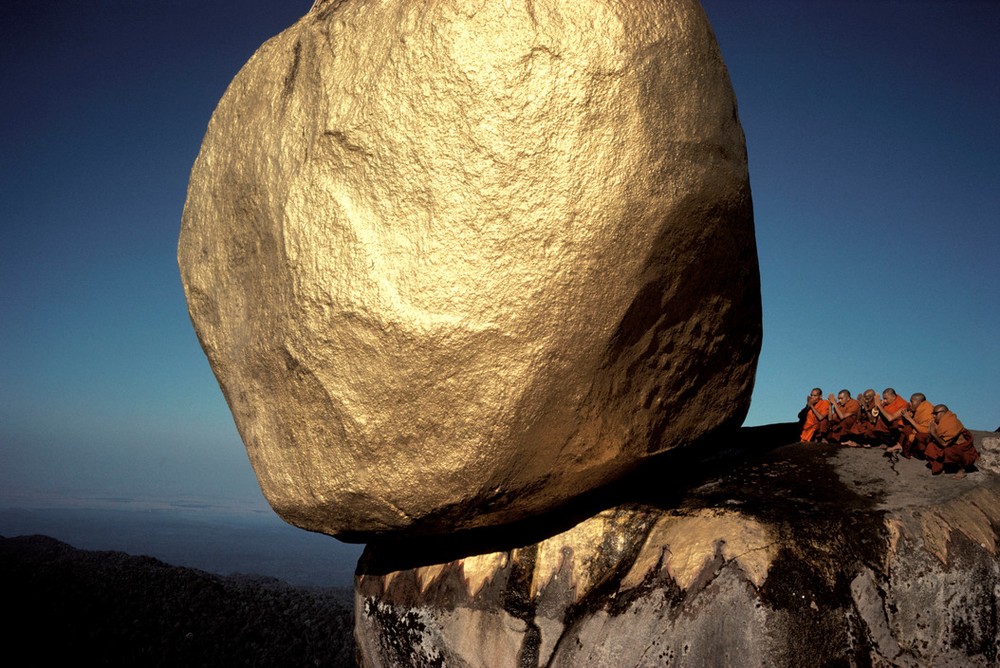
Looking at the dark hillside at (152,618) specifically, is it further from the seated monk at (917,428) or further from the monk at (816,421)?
the seated monk at (917,428)

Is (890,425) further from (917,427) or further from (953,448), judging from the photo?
(953,448)

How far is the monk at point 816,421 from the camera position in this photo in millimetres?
4895

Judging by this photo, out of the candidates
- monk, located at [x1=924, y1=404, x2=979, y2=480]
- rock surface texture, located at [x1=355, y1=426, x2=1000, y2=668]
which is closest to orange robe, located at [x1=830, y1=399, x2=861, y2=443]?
monk, located at [x1=924, y1=404, x2=979, y2=480]

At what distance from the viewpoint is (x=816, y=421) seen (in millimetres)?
4918

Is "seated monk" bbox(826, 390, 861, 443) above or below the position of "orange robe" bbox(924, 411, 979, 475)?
above

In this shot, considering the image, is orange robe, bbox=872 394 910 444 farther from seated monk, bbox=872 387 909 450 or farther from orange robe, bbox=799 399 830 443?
orange robe, bbox=799 399 830 443

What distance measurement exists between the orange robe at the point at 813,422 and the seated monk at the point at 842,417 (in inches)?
1.6

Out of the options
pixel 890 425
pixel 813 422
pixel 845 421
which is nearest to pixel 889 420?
pixel 890 425

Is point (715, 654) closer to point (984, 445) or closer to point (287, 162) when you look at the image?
point (984, 445)

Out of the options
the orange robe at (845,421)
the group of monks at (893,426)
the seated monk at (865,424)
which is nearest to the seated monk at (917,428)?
the group of monks at (893,426)

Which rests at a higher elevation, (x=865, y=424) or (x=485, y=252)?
(x=485, y=252)

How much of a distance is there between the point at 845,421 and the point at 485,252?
10.0ft

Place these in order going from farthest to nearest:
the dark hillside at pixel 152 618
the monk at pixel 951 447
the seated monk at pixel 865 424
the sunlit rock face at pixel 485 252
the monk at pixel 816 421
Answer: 1. the dark hillside at pixel 152 618
2. the monk at pixel 816 421
3. the seated monk at pixel 865 424
4. the monk at pixel 951 447
5. the sunlit rock face at pixel 485 252

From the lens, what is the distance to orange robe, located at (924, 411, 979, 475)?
164 inches
